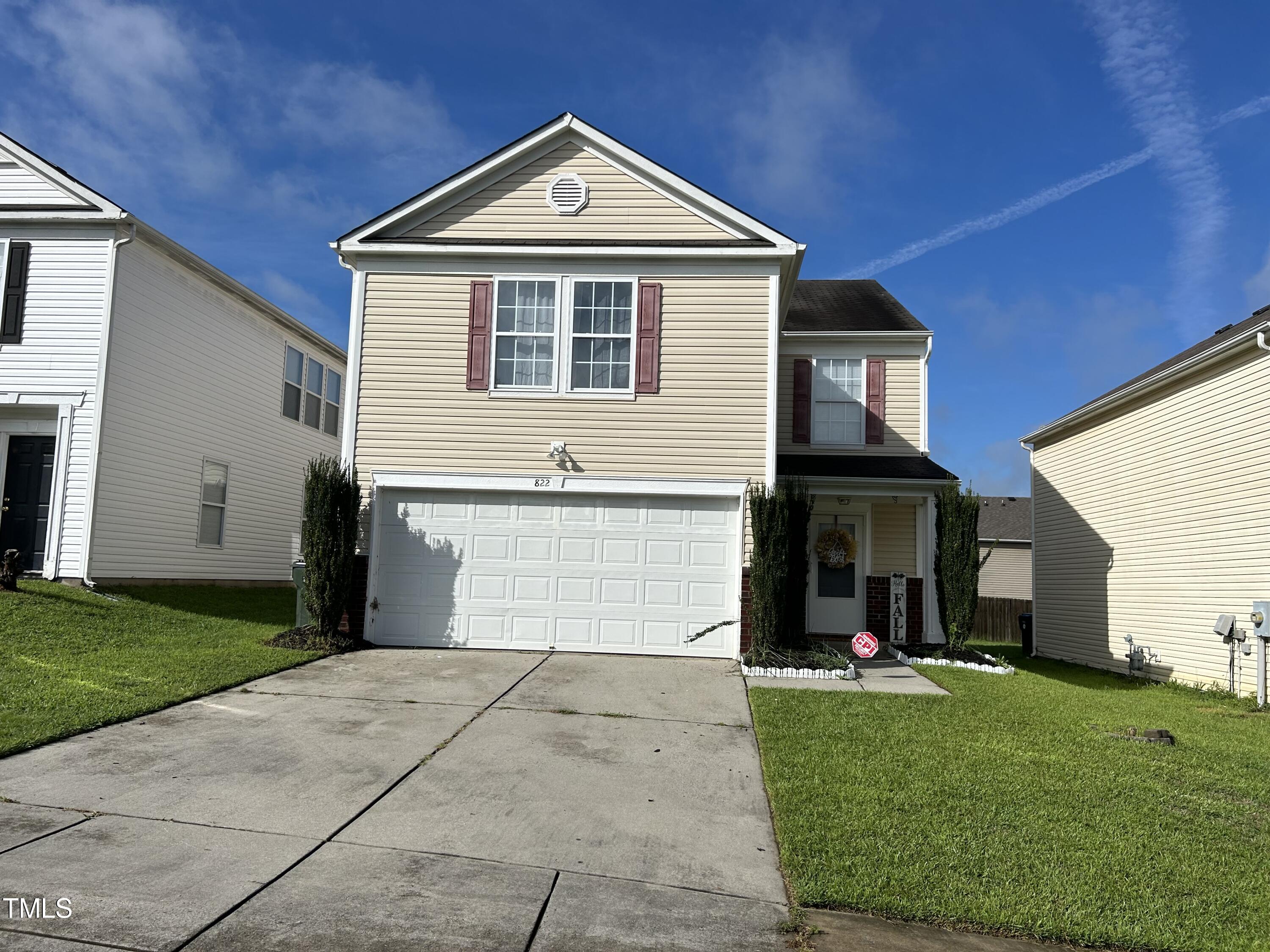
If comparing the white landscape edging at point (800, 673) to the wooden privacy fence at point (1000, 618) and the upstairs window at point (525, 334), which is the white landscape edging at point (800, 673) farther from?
the wooden privacy fence at point (1000, 618)

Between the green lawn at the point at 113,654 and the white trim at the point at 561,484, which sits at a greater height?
the white trim at the point at 561,484

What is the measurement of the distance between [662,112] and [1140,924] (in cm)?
1316

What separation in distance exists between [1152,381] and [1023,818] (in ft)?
32.7

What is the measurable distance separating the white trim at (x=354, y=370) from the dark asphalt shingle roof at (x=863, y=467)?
590 cm

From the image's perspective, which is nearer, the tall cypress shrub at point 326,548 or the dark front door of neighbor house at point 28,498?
the tall cypress shrub at point 326,548

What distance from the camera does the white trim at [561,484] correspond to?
37.5 ft

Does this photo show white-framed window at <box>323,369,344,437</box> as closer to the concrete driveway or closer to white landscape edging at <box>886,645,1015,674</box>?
the concrete driveway

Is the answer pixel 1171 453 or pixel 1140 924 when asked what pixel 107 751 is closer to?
pixel 1140 924

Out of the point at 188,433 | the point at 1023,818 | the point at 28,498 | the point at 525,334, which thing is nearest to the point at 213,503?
the point at 188,433

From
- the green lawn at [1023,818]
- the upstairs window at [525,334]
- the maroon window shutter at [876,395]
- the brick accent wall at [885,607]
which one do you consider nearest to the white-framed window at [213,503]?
the upstairs window at [525,334]

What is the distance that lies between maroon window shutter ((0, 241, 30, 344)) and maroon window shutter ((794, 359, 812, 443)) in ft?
39.1

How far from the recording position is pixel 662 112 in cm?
1434

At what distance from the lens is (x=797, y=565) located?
443 inches

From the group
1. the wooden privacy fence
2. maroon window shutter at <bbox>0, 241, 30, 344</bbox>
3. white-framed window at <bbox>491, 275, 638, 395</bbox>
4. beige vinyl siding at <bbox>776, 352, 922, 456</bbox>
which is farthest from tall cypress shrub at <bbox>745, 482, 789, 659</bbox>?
the wooden privacy fence
